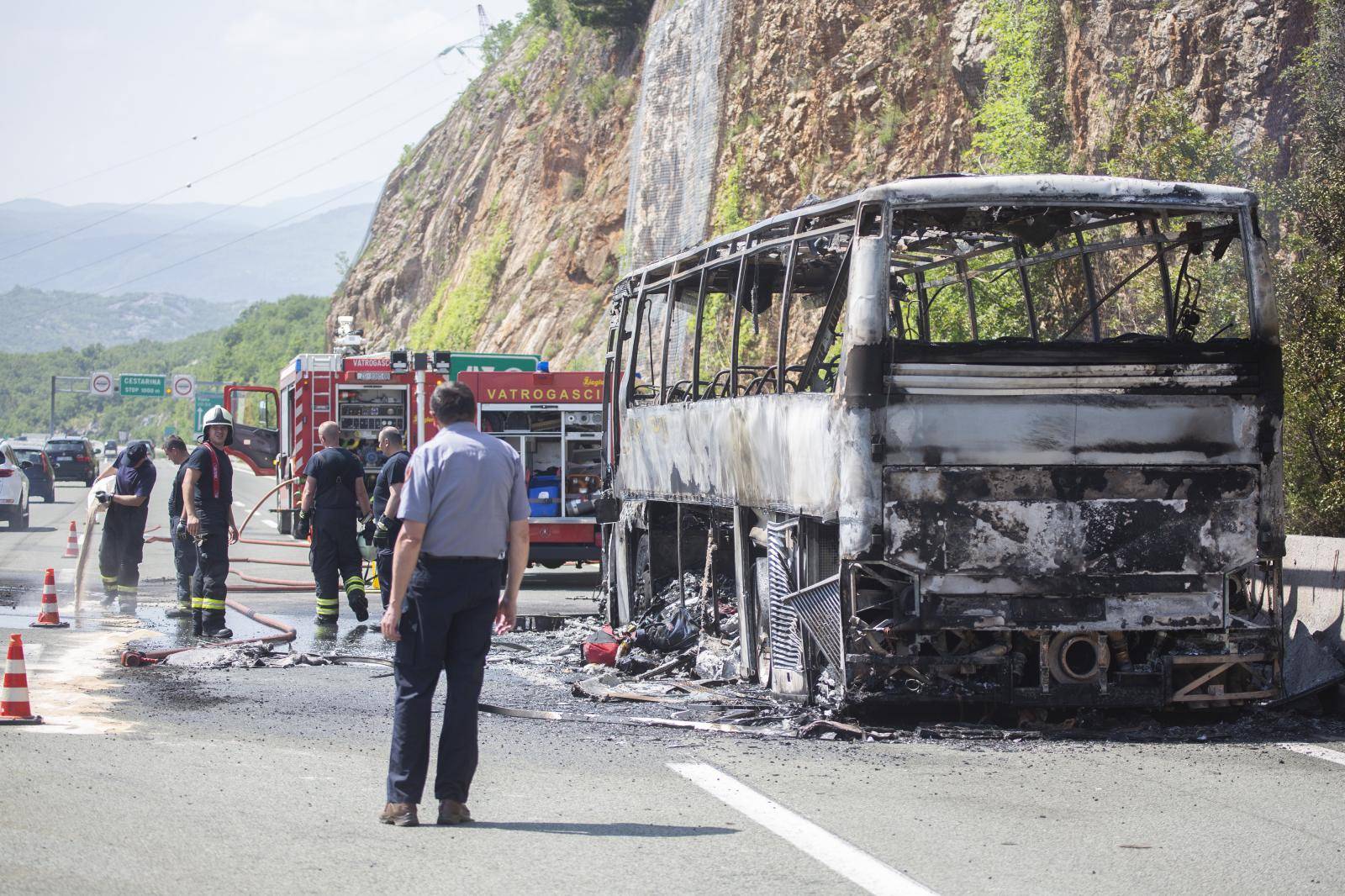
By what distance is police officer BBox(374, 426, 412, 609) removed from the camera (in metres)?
13.8

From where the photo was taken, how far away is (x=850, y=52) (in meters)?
32.1

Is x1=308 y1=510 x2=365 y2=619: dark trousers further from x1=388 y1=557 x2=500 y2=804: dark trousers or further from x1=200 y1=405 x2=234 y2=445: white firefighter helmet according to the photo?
x1=388 y1=557 x2=500 y2=804: dark trousers

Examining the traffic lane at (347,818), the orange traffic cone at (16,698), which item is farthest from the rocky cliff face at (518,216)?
the traffic lane at (347,818)

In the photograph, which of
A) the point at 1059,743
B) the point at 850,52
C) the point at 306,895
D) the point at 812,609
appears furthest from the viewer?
the point at 850,52

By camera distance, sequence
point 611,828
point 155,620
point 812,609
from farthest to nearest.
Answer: point 155,620 < point 812,609 < point 611,828

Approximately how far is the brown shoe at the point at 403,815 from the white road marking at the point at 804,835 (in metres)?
1.40

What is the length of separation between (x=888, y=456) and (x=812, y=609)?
47.2 inches

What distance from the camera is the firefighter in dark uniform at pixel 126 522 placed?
55.4 ft

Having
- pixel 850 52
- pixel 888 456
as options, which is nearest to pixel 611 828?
pixel 888 456

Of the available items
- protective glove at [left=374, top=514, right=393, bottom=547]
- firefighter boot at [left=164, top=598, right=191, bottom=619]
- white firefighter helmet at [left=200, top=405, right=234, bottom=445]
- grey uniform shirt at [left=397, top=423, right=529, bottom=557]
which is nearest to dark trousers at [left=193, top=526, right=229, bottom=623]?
white firefighter helmet at [left=200, top=405, right=234, bottom=445]

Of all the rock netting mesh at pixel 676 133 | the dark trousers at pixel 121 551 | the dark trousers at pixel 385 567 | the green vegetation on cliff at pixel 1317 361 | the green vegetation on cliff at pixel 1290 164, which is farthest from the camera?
the rock netting mesh at pixel 676 133

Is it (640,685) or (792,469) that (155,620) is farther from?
(792,469)

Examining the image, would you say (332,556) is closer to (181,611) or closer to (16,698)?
(181,611)

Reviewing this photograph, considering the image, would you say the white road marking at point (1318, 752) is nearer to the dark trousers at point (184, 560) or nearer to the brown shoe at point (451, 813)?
the brown shoe at point (451, 813)
